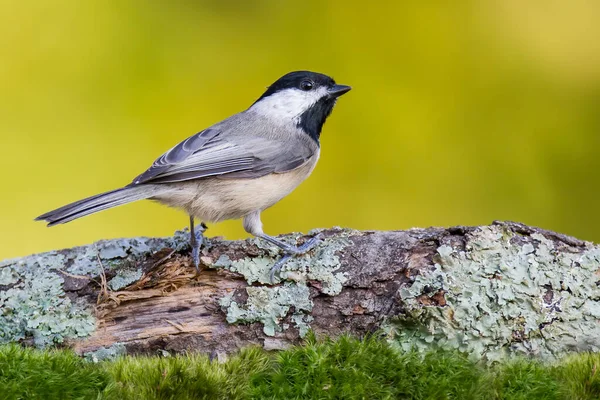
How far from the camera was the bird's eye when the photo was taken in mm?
3385

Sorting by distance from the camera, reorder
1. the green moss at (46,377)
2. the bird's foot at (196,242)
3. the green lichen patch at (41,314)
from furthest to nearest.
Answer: the bird's foot at (196,242), the green lichen patch at (41,314), the green moss at (46,377)

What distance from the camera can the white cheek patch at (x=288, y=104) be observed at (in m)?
3.37

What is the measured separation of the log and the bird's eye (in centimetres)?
104

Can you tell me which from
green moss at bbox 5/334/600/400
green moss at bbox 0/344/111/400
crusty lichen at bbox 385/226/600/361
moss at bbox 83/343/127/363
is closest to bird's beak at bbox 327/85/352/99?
crusty lichen at bbox 385/226/600/361

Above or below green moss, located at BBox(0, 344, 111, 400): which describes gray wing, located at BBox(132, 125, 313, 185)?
above

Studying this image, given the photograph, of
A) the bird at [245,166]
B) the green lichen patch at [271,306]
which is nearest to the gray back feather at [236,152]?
the bird at [245,166]

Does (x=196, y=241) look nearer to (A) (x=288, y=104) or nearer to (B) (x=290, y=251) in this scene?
(B) (x=290, y=251)

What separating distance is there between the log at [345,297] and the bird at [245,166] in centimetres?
12

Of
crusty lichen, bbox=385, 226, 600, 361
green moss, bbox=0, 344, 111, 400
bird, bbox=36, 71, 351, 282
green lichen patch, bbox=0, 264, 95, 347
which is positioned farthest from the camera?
bird, bbox=36, 71, 351, 282

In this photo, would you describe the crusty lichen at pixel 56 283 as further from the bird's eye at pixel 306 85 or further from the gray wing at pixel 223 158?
the bird's eye at pixel 306 85

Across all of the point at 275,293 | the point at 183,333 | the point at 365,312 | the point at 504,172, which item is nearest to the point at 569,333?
the point at 365,312

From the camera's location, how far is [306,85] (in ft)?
11.1

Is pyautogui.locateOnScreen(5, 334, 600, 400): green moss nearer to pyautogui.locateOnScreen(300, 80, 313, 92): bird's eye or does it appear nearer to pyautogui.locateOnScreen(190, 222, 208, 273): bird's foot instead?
pyautogui.locateOnScreen(190, 222, 208, 273): bird's foot

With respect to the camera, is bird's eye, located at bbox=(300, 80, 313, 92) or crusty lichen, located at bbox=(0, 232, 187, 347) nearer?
crusty lichen, located at bbox=(0, 232, 187, 347)
